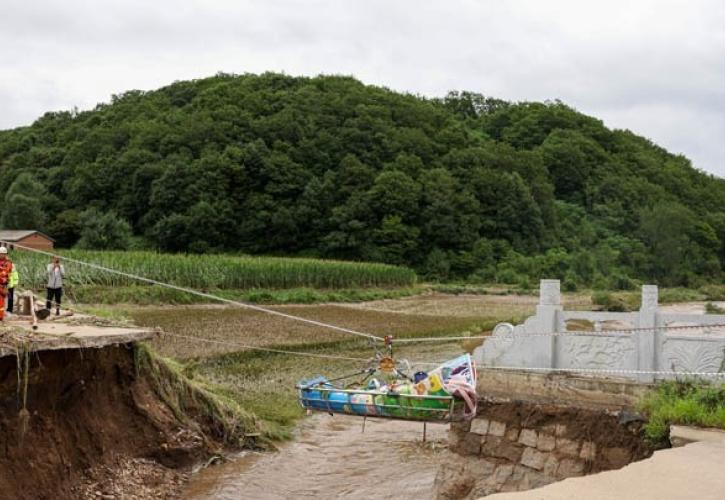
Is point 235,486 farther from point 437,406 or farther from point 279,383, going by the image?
point 279,383

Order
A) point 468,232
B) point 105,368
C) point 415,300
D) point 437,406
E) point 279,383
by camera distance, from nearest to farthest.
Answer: point 437,406 < point 105,368 < point 279,383 < point 415,300 < point 468,232

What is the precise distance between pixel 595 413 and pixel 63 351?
21.9ft

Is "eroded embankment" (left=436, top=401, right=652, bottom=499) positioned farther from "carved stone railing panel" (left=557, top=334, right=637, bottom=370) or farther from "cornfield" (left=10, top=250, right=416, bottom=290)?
"cornfield" (left=10, top=250, right=416, bottom=290)

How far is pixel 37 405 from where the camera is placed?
953cm

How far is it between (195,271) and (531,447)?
95.8ft

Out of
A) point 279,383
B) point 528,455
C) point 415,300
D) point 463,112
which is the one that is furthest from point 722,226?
point 528,455

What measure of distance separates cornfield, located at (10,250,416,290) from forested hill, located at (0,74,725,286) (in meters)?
20.8

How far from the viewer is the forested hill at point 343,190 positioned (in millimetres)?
66750

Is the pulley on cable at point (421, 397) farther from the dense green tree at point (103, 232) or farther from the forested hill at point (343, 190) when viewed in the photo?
the forested hill at point (343, 190)

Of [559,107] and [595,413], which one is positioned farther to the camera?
[559,107]

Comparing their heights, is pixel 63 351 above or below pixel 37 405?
above

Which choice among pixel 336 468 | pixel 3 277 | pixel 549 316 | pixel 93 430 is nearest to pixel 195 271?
pixel 336 468

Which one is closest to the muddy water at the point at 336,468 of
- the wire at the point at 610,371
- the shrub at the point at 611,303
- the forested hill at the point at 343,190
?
the wire at the point at 610,371

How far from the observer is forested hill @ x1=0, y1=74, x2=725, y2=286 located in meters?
66.8
